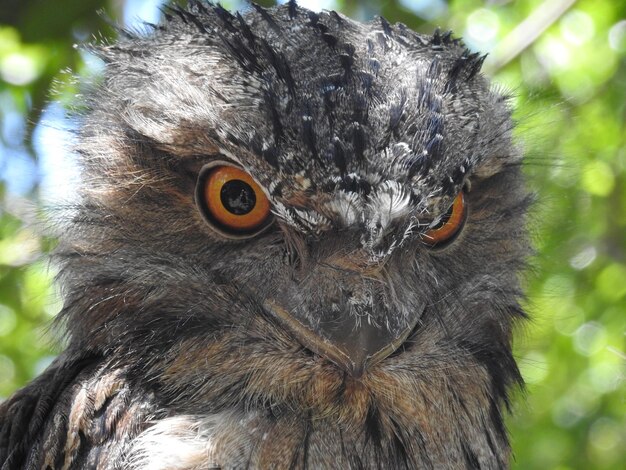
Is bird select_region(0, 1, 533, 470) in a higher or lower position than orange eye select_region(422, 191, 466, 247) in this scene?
lower

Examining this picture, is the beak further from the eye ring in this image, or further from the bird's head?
the eye ring

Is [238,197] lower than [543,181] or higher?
lower

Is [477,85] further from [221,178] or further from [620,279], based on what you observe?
[620,279]

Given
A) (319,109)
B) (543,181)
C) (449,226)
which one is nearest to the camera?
(319,109)

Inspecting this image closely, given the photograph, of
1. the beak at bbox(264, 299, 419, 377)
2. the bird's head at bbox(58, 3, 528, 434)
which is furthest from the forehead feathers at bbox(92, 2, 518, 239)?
the beak at bbox(264, 299, 419, 377)

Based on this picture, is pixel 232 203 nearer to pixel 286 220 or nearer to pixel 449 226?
pixel 286 220

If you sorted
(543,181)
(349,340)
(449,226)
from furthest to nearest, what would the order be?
(543,181)
(449,226)
(349,340)

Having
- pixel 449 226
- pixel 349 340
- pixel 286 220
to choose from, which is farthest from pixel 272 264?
pixel 449 226

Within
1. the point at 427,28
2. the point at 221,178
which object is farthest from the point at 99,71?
the point at 427,28
